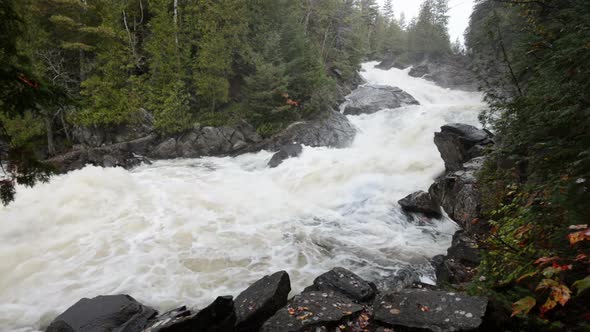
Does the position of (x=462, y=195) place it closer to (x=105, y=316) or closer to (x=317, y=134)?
(x=105, y=316)

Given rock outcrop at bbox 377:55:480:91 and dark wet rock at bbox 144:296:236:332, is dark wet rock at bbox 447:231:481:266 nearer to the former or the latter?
dark wet rock at bbox 144:296:236:332

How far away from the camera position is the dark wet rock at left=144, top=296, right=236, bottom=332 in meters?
→ 4.02

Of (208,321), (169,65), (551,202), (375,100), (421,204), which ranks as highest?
(169,65)

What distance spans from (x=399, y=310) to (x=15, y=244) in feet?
30.5

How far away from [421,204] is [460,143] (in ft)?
8.34

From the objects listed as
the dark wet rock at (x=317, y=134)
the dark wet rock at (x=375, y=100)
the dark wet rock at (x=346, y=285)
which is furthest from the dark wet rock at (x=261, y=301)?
the dark wet rock at (x=375, y=100)

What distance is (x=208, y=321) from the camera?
13.5 ft

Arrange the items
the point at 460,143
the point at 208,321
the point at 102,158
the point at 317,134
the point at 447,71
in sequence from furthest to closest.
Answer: the point at 447,71
the point at 317,134
the point at 102,158
the point at 460,143
the point at 208,321

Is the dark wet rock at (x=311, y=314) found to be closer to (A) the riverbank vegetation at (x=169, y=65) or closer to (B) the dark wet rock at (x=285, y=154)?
(B) the dark wet rock at (x=285, y=154)

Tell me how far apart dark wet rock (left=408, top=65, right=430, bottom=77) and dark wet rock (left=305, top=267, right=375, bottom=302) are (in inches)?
1603

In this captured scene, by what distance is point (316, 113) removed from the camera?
19922mm

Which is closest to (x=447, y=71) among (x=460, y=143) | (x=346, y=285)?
(x=460, y=143)

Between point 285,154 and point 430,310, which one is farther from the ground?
point 430,310

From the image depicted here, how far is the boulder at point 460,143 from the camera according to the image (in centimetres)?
1001
